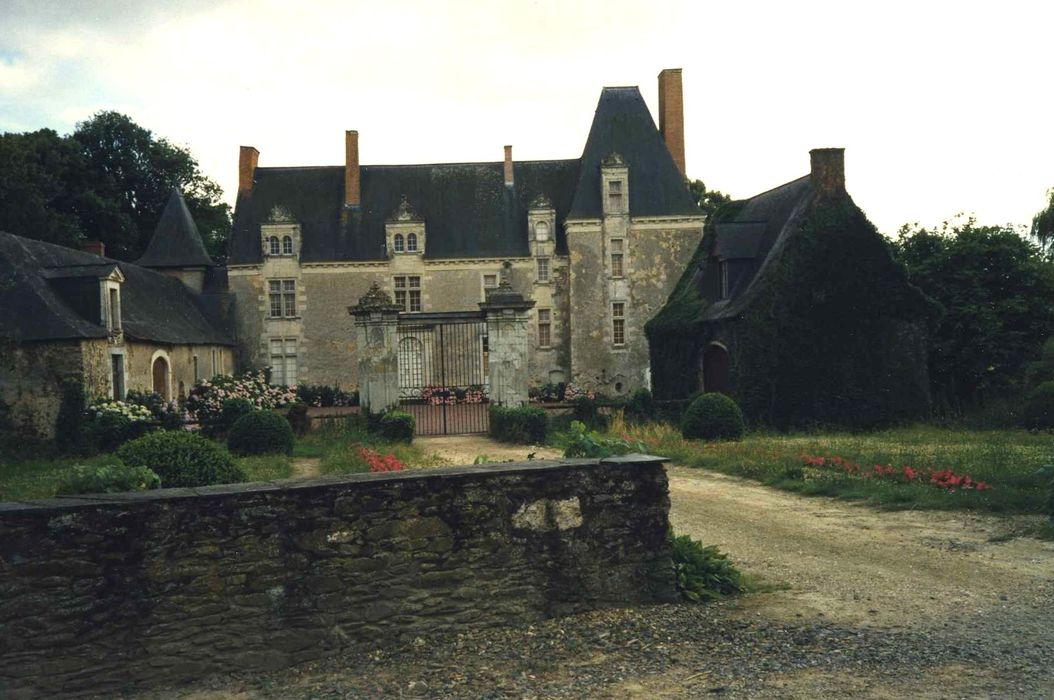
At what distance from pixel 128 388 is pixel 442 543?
63.9 feet

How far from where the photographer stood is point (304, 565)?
5.56 m

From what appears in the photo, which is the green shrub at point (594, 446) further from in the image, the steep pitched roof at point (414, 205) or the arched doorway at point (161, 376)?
the steep pitched roof at point (414, 205)

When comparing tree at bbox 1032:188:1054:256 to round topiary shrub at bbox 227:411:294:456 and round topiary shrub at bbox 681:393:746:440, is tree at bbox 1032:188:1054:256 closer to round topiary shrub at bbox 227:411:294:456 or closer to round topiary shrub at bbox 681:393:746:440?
round topiary shrub at bbox 681:393:746:440

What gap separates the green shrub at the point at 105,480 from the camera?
20.7 ft

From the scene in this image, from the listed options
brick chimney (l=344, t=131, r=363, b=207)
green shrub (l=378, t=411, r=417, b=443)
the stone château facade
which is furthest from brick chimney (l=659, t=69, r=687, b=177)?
green shrub (l=378, t=411, r=417, b=443)

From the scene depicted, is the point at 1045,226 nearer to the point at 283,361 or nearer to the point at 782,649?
the point at 782,649

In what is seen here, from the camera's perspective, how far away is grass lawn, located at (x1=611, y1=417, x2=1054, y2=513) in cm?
1003

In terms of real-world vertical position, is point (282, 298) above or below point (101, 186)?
below

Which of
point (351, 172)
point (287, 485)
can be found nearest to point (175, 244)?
point (351, 172)

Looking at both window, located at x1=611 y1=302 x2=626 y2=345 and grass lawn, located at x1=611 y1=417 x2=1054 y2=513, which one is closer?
grass lawn, located at x1=611 y1=417 x2=1054 y2=513

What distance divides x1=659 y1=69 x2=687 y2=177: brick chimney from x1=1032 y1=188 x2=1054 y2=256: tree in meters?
14.2

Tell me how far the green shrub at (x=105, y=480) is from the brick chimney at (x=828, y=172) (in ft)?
58.3

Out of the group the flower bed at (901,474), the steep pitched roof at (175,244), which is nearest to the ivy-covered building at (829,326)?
the flower bed at (901,474)

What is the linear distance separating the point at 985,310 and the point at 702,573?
1881cm
